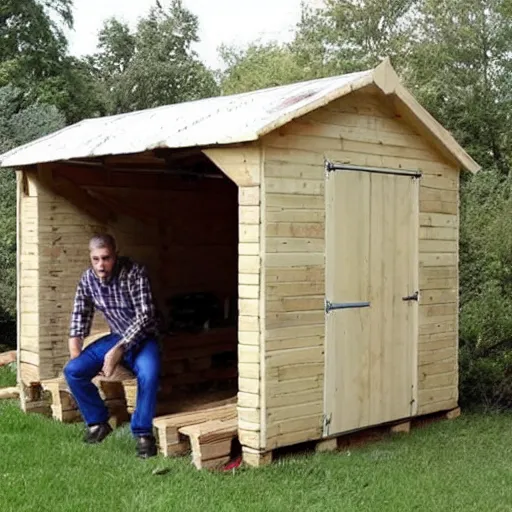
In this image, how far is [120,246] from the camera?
809 centimetres

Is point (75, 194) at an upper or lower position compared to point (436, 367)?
upper

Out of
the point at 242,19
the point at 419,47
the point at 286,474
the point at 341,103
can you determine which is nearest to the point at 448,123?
the point at 419,47

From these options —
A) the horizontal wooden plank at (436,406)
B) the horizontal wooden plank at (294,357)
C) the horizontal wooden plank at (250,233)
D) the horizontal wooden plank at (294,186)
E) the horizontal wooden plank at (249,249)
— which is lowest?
the horizontal wooden plank at (436,406)

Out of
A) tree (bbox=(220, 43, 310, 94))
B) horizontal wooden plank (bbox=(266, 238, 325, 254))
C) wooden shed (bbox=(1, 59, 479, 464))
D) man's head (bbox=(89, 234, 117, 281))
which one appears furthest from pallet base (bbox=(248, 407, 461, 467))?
tree (bbox=(220, 43, 310, 94))

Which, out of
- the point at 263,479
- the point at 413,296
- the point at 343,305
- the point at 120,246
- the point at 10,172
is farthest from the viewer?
the point at 10,172

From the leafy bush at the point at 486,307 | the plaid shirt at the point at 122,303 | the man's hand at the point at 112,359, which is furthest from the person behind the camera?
the leafy bush at the point at 486,307

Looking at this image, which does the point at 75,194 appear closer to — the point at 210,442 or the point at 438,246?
the point at 210,442

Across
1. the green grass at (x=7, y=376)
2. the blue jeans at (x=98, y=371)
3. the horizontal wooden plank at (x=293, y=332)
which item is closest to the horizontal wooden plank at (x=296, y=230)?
the horizontal wooden plank at (x=293, y=332)

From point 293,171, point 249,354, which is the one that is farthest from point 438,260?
point 249,354

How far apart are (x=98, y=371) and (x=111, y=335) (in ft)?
1.01

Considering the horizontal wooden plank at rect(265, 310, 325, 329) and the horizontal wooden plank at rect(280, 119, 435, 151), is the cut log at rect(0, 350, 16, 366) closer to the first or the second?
the horizontal wooden plank at rect(265, 310, 325, 329)

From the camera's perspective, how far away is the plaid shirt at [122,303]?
6125 mm

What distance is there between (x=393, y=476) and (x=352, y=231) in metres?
1.93

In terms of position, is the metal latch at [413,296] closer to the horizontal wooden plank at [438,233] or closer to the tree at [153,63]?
the horizontal wooden plank at [438,233]
